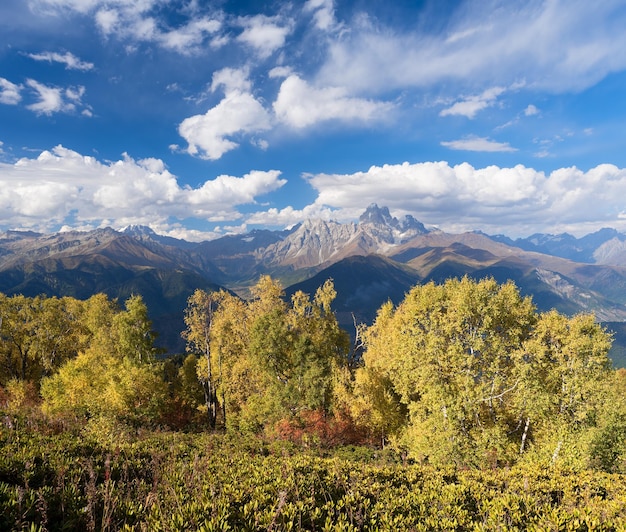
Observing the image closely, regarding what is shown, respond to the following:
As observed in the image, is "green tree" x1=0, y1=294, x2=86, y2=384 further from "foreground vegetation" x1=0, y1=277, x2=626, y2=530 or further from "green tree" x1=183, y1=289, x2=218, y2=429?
"green tree" x1=183, y1=289, x2=218, y2=429

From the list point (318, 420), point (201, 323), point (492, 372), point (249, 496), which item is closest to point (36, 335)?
point (201, 323)

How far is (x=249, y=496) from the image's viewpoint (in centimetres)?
1007

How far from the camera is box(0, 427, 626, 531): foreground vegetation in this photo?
7.81 meters

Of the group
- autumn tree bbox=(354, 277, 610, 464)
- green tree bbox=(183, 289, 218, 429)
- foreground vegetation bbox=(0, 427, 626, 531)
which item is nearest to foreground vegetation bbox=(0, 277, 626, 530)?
foreground vegetation bbox=(0, 427, 626, 531)

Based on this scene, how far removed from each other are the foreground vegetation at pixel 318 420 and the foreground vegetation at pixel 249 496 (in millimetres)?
80

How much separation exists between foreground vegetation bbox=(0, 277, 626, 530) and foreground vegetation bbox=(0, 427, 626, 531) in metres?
0.08

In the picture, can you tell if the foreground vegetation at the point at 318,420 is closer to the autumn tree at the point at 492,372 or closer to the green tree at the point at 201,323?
the autumn tree at the point at 492,372

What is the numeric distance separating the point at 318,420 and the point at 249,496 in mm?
31314

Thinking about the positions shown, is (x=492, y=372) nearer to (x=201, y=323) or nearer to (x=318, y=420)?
(x=318, y=420)

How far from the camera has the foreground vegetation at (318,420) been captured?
956 centimetres

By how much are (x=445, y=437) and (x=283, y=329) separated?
20.8 m

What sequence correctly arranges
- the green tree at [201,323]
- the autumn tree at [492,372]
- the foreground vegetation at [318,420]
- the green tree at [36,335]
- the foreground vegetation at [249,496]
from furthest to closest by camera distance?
the green tree at [36,335]
the green tree at [201,323]
the autumn tree at [492,372]
the foreground vegetation at [318,420]
the foreground vegetation at [249,496]

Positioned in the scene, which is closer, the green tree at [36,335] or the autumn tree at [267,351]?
the autumn tree at [267,351]

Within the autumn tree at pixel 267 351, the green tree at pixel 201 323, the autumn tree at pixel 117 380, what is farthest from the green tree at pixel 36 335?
the autumn tree at pixel 267 351
